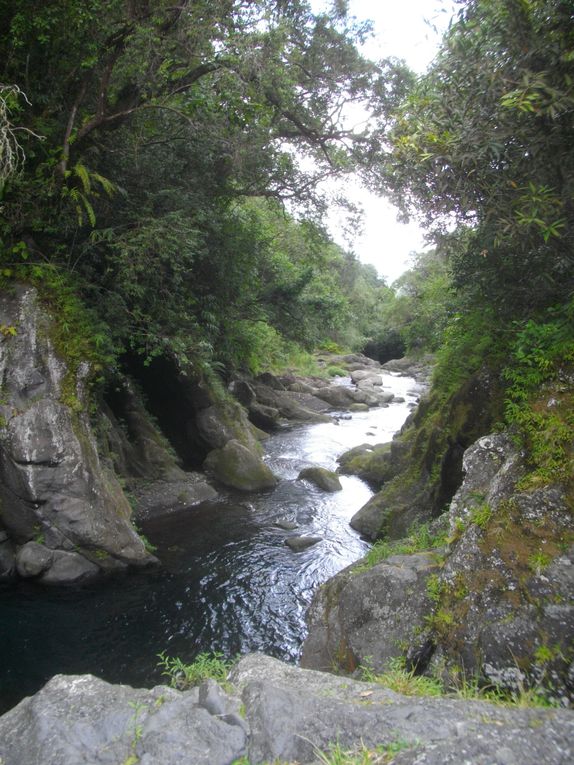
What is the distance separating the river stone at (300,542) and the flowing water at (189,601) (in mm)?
125

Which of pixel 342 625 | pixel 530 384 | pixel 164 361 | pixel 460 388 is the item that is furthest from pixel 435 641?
pixel 164 361

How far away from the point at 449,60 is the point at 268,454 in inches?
542

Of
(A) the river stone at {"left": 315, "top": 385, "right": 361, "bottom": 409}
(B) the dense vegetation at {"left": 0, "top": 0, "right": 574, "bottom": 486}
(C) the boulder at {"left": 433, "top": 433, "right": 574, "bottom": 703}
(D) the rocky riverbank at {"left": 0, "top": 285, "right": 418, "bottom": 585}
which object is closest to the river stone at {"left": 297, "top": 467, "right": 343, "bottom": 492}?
(B) the dense vegetation at {"left": 0, "top": 0, "right": 574, "bottom": 486}

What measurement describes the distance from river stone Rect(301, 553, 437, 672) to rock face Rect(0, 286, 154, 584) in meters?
4.39

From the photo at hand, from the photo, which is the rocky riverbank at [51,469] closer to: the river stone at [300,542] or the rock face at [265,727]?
the river stone at [300,542]

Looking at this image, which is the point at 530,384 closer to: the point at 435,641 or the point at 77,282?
the point at 435,641

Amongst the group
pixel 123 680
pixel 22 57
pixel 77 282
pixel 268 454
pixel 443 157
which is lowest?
pixel 123 680

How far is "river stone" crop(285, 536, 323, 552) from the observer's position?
10706 mm

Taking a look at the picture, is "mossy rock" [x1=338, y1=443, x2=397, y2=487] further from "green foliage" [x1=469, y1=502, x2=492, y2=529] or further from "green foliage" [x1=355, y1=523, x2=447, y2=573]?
"green foliage" [x1=469, y1=502, x2=492, y2=529]

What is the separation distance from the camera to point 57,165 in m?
9.84

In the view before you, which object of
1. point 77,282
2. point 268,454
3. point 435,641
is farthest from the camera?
point 268,454

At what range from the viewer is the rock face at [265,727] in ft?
9.24

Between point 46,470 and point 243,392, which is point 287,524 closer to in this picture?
point 46,470

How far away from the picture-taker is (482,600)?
5016 mm
